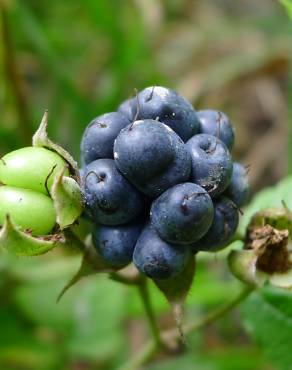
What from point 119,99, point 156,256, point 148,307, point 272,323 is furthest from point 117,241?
point 119,99

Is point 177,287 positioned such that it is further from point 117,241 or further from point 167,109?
point 167,109

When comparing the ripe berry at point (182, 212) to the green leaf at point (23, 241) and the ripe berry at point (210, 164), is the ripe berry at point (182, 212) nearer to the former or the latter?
the ripe berry at point (210, 164)

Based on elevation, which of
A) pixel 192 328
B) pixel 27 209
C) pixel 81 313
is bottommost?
pixel 81 313

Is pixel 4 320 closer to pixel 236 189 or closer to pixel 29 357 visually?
pixel 29 357

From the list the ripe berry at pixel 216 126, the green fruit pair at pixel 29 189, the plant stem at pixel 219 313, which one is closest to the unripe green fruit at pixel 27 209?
the green fruit pair at pixel 29 189

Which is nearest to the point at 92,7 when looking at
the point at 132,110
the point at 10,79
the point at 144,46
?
the point at 144,46

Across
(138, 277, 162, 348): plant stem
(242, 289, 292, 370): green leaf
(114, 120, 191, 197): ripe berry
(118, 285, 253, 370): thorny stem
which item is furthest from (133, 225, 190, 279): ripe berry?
(242, 289, 292, 370): green leaf

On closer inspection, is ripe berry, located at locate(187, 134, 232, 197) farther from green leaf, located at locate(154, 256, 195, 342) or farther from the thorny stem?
the thorny stem

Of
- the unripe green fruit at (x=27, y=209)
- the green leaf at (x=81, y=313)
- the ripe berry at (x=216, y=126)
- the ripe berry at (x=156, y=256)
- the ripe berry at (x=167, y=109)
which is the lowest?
the green leaf at (x=81, y=313)
